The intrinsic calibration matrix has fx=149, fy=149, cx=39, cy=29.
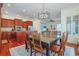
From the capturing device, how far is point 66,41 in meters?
2.51

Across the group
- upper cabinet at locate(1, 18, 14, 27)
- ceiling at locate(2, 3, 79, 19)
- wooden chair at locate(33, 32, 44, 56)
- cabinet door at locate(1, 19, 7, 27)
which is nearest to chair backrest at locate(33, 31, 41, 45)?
wooden chair at locate(33, 32, 44, 56)

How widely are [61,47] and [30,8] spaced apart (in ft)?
2.77

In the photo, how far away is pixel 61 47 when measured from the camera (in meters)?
2.53

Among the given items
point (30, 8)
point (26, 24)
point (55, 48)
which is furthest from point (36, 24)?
point (55, 48)

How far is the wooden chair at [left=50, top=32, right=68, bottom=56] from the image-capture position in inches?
98.8

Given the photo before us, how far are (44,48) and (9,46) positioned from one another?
23.6 inches

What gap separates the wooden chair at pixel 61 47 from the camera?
8.23 feet

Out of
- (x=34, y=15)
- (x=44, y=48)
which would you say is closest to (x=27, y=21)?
(x=34, y=15)

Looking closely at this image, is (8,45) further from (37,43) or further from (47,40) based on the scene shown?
(47,40)

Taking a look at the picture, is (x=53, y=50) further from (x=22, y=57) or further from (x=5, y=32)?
(x=5, y=32)

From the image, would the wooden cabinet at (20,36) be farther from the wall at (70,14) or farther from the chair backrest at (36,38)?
the wall at (70,14)

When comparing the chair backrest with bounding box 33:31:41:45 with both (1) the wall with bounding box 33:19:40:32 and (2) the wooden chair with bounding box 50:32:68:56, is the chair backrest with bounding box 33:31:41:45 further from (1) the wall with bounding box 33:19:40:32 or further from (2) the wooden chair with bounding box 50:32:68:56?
(2) the wooden chair with bounding box 50:32:68:56

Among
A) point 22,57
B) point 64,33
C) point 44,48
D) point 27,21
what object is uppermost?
point 27,21

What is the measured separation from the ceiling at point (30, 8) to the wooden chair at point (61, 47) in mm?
390
